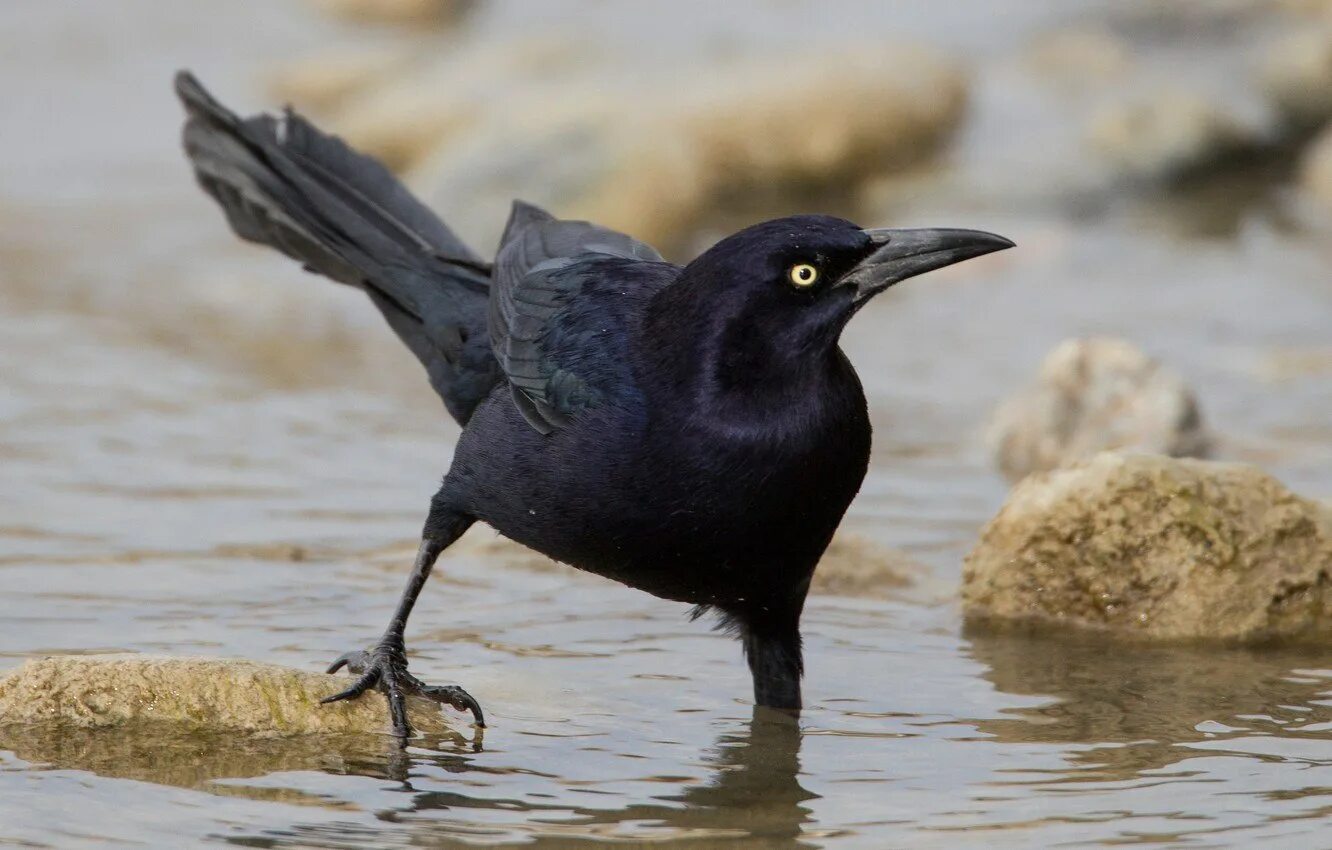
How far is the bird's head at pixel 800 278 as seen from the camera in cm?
421

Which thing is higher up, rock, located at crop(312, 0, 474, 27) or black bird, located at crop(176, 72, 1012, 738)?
rock, located at crop(312, 0, 474, 27)

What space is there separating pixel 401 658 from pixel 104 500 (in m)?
2.16

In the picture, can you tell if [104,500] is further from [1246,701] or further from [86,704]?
[1246,701]

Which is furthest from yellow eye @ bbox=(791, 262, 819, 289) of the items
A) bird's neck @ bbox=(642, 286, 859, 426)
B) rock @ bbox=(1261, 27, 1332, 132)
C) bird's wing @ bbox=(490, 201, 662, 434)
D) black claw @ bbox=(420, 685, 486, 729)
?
rock @ bbox=(1261, 27, 1332, 132)

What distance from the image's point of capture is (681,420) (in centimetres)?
429

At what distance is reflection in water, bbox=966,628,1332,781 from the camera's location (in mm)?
4352

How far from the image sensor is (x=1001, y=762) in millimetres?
4227

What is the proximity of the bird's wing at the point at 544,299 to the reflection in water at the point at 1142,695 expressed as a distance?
126cm

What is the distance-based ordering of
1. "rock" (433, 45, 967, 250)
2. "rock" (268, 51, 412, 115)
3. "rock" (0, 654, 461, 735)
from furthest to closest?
"rock" (268, 51, 412, 115) → "rock" (433, 45, 967, 250) → "rock" (0, 654, 461, 735)

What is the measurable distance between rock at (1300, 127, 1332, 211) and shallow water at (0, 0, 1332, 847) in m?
0.31

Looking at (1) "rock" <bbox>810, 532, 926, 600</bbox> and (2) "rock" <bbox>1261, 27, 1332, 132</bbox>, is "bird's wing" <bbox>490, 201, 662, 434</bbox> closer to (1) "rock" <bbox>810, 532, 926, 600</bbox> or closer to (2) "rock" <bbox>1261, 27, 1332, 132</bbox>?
(1) "rock" <bbox>810, 532, 926, 600</bbox>

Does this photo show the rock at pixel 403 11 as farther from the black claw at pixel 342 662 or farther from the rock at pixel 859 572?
the black claw at pixel 342 662

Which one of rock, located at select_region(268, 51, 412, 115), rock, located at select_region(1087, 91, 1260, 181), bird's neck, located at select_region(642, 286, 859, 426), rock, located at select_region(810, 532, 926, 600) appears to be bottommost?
rock, located at select_region(810, 532, 926, 600)

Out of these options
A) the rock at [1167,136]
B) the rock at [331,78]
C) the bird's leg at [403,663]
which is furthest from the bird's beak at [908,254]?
the rock at [331,78]
